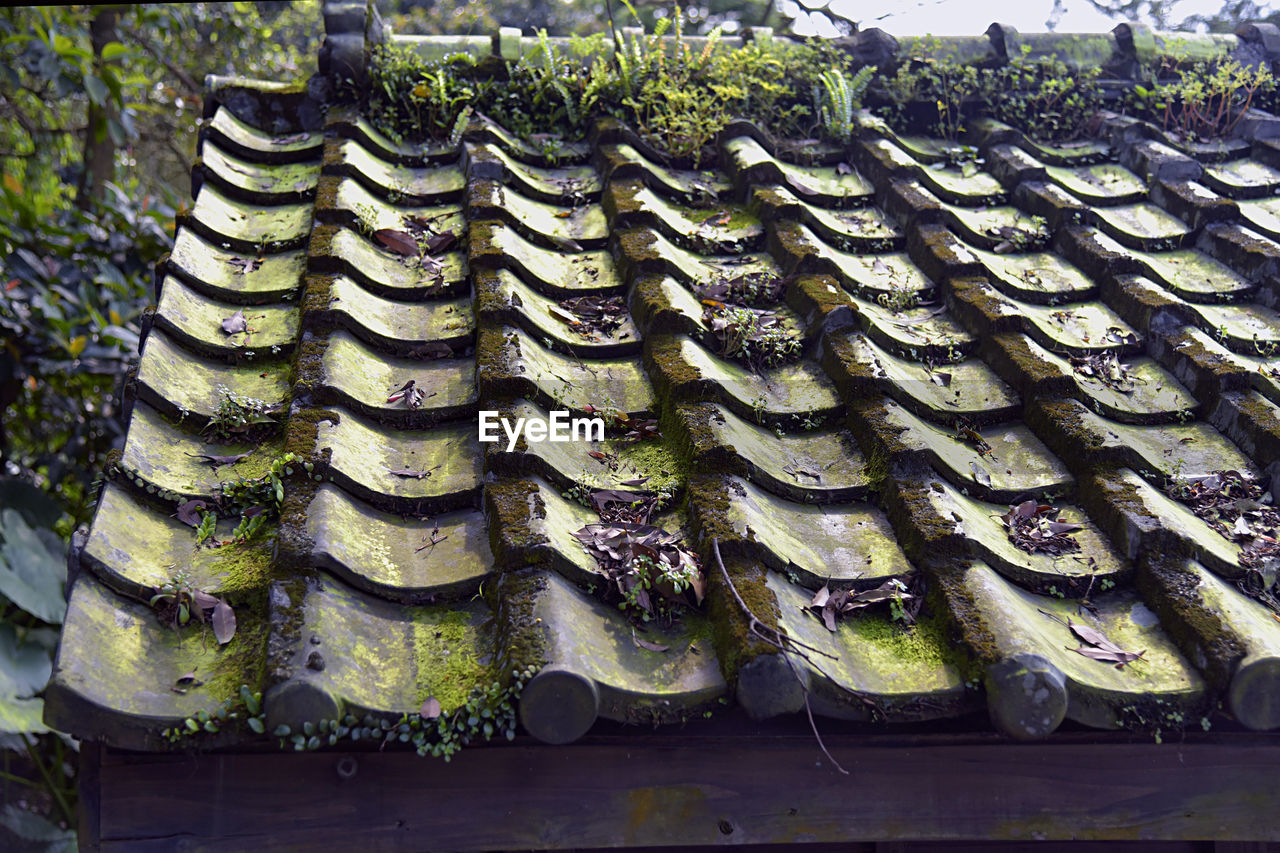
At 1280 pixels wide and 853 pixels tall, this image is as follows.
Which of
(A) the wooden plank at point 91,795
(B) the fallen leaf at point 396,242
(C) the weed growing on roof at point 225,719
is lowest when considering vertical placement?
(A) the wooden plank at point 91,795

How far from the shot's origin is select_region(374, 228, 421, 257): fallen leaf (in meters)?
2.79

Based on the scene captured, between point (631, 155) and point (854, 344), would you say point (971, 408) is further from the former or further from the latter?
point (631, 155)

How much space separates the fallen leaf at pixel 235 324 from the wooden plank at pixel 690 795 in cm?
124

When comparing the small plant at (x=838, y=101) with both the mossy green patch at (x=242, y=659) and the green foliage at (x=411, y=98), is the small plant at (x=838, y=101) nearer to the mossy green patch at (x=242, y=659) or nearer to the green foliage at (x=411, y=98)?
the green foliage at (x=411, y=98)

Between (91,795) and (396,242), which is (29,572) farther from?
(91,795)

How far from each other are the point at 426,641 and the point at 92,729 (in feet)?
1.74

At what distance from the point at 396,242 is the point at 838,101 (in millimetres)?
1856

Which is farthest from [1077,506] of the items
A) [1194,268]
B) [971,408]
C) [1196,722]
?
[1194,268]

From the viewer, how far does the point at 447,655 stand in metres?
1.62

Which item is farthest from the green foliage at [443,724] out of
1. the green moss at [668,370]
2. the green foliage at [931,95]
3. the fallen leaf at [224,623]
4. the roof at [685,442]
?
the green foliage at [931,95]

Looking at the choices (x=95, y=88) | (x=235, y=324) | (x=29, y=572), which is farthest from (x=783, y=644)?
(x=95, y=88)

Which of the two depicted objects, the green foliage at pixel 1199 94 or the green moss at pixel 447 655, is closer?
the green moss at pixel 447 655

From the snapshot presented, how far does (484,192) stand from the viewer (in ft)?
9.80

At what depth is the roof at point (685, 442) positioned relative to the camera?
155cm
